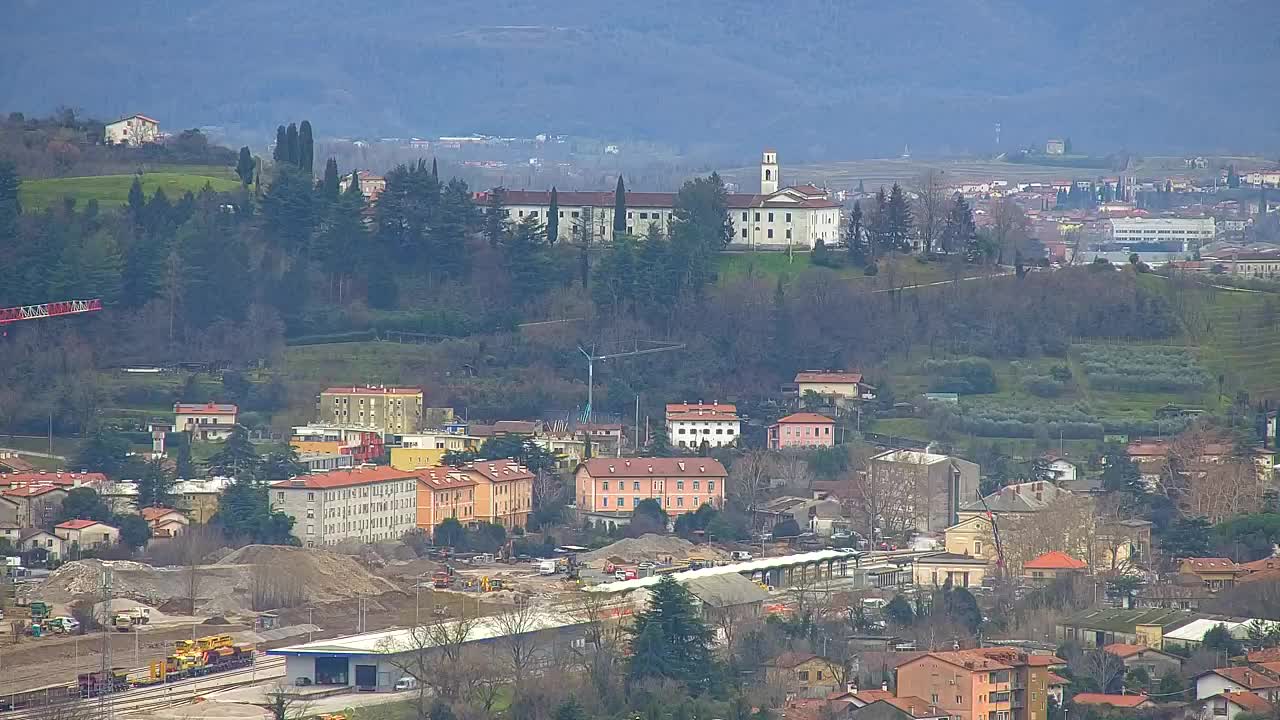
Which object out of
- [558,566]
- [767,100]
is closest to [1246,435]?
[558,566]

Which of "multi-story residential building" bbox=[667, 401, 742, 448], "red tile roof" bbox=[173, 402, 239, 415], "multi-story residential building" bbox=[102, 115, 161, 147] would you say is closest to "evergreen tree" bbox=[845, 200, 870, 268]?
"multi-story residential building" bbox=[667, 401, 742, 448]

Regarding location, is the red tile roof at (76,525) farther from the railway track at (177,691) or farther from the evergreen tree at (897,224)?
the evergreen tree at (897,224)

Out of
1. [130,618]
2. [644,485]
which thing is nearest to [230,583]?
[130,618]

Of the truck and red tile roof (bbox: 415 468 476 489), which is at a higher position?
→ red tile roof (bbox: 415 468 476 489)

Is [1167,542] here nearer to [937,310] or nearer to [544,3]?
[937,310]

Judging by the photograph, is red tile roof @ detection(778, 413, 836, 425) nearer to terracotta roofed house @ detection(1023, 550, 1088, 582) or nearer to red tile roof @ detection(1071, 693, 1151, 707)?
terracotta roofed house @ detection(1023, 550, 1088, 582)

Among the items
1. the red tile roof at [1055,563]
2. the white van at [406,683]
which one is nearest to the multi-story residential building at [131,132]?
the red tile roof at [1055,563]

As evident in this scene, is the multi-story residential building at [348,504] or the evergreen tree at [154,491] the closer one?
the multi-story residential building at [348,504]
